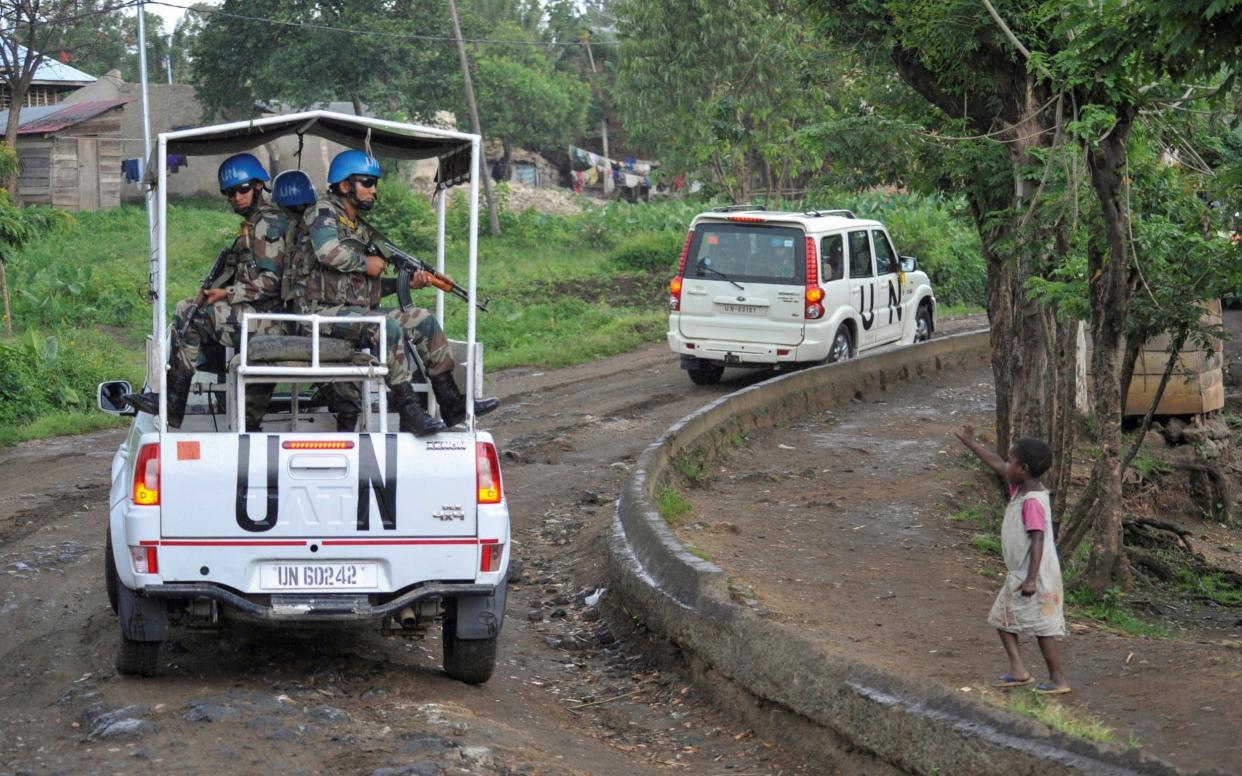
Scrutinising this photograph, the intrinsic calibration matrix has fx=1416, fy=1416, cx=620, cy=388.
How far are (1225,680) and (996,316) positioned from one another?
20.8 ft

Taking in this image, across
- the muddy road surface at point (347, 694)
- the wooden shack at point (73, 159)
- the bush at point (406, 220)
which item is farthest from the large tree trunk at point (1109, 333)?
the wooden shack at point (73, 159)

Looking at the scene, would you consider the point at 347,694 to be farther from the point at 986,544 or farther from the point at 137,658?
the point at 986,544

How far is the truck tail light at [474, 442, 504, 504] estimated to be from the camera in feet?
21.5

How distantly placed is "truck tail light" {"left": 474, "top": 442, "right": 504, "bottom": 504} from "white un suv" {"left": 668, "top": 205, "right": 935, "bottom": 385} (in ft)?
33.5

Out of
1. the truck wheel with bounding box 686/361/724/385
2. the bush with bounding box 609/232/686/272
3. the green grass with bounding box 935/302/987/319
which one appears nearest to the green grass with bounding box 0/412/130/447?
the truck wheel with bounding box 686/361/724/385

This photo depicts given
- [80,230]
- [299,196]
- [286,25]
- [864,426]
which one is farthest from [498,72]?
[299,196]

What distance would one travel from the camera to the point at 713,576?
7.47m

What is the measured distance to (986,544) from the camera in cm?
1023

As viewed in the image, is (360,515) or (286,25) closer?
(360,515)

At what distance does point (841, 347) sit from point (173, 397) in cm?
1159

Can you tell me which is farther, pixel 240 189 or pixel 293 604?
pixel 240 189

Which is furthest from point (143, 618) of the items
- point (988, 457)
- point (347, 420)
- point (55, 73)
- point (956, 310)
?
point (55, 73)

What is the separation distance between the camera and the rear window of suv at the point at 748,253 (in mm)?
16375

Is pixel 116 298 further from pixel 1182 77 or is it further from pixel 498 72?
pixel 498 72
